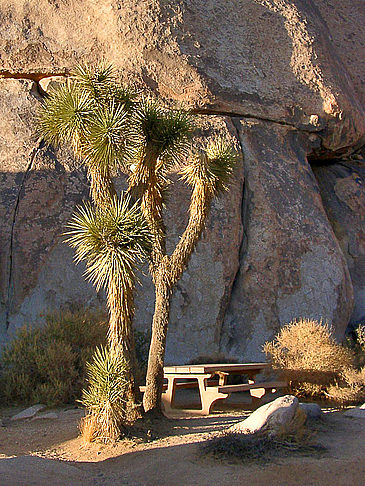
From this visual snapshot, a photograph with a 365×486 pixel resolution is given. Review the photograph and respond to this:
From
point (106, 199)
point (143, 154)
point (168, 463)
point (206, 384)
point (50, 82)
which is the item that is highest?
point (50, 82)

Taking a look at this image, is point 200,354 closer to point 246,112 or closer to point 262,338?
point 262,338

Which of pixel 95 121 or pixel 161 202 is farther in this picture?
→ pixel 161 202

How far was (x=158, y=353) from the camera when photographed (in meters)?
7.35

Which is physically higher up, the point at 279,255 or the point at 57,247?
the point at 57,247

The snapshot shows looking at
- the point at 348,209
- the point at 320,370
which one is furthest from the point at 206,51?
the point at 320,370

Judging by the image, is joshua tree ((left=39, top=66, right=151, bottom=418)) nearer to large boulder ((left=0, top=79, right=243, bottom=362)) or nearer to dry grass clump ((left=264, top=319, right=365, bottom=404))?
dry grass clump ((left=264, top=319, right=365, bottom=404))

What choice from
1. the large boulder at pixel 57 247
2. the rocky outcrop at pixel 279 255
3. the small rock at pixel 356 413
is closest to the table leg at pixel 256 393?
the small rock at pixel 356 413

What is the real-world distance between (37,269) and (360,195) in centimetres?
799

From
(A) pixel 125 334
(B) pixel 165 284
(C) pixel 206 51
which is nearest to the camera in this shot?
(A) pixel 125 334

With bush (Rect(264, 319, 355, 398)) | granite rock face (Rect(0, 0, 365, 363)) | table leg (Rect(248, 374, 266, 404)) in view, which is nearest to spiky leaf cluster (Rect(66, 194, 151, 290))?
Answer: table leg (Rect(248, 374, 266, 404))

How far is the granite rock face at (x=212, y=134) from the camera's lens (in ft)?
38.3

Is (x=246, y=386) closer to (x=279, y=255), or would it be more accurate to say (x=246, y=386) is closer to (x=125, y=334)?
(x=125, y=334)

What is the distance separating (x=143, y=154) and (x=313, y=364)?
386cm

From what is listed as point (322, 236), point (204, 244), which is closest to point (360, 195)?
point (322, 236)
